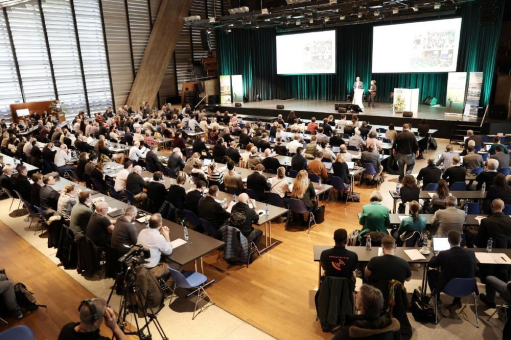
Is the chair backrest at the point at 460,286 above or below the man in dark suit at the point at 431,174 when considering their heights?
below

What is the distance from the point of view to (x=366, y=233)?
5.58m

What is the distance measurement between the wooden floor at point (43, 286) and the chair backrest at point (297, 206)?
12.4 feet

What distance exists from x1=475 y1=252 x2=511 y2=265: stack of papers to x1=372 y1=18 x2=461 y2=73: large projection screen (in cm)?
1420

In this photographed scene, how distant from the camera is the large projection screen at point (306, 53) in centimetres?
2133

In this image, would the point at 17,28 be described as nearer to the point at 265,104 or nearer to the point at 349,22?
the point at 265,104

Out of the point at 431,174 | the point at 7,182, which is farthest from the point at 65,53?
the point at 431,174

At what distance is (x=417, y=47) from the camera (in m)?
17.7

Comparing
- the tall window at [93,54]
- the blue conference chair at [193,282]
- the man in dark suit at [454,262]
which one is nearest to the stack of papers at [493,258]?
the man in dark suit at [454,262]

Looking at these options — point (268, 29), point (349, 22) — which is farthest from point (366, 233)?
point (268, 29)

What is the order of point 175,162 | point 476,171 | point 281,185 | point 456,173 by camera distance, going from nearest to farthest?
point 281,185 → point 456,173 → point 476,171 → point 175,162

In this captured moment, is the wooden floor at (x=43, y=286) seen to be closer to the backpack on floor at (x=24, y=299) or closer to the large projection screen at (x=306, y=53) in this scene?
the backpack on floor at (x=24, y=299)

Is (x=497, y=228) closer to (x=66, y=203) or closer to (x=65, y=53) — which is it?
(x=66, y=203)

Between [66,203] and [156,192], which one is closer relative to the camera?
[66,203]

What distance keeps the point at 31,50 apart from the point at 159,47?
6882 millimetres
